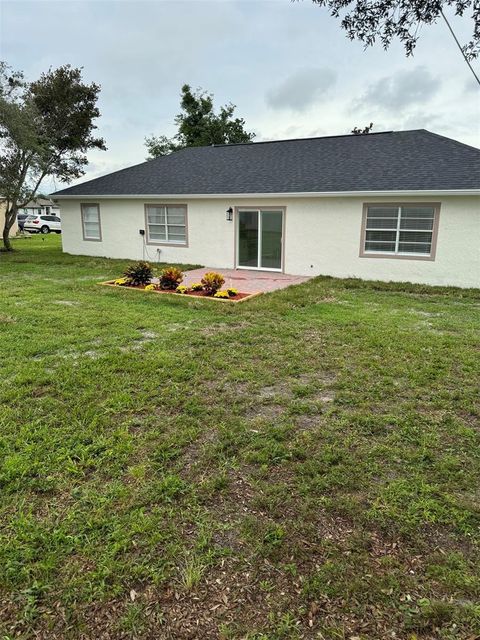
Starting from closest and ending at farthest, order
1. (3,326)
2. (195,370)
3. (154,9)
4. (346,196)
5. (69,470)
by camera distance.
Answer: (69,470) → (195,370) → (3,326) → (154,9) → (346,196)

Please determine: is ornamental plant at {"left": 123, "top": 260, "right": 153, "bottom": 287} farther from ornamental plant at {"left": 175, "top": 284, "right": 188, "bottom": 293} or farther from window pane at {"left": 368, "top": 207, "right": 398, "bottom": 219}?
window pane at {"left": 368, "top": 207, "right": 398, "bottom": 219}

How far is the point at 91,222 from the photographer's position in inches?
629

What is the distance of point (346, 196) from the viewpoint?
10.9 metres

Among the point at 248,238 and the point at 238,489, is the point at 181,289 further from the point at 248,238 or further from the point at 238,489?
the point at 238,489

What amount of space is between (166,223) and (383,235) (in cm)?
714

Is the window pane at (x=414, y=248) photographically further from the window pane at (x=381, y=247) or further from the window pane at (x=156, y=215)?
the window pane at (x=156, y=215)

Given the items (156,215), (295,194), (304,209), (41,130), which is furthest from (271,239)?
(41,130)

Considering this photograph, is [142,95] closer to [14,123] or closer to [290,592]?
[14,123]

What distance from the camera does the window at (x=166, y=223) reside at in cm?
1380

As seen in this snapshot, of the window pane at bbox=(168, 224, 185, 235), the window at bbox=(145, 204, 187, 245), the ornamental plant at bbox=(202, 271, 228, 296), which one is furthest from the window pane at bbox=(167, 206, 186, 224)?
the ornamental plant at bbox=(202, 271, 228, 296)

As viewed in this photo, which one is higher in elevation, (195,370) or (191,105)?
(191,105)

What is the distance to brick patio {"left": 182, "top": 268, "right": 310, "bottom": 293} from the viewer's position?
32.7 feet

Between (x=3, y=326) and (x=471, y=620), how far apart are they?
252 inches

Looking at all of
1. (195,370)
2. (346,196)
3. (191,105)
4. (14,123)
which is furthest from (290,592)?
(191,105)
